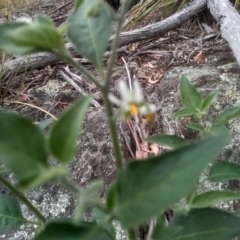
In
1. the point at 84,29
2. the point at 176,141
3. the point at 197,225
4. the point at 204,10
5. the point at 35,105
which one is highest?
the point at 204,10

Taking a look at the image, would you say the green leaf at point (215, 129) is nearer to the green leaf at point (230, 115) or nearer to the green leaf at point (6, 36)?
the green leaf at point (230, 115)

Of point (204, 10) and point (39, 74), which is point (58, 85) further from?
point (204, 10)

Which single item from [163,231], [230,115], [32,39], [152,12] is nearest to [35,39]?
[32,39]

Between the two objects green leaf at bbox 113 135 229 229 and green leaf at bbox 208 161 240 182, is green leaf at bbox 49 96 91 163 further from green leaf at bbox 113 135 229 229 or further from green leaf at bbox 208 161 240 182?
green leaf at bbox 208 161 240 182

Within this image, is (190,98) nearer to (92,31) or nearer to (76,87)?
(92,31)

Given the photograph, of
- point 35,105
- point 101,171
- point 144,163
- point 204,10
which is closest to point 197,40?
point 204,10

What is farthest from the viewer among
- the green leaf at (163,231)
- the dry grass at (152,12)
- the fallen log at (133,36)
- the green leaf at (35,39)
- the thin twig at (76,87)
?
the dry grass at (152,12)

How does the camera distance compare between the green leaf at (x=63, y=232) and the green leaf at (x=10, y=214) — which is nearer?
the green leaf at (x=63, y=232)

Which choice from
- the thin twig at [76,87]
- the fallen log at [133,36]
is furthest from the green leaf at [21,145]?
the fallen log at [133,36]
